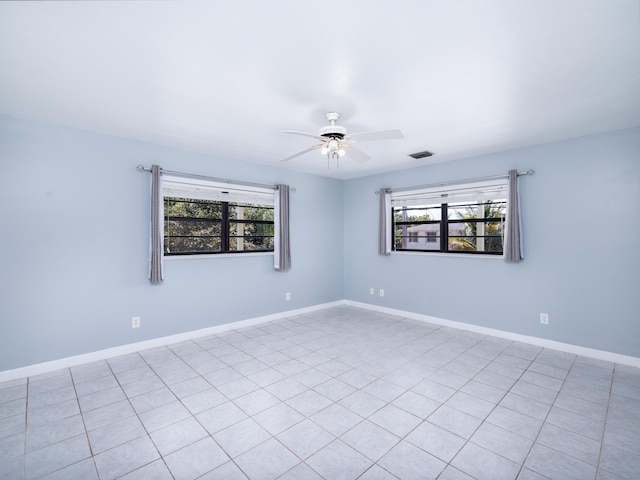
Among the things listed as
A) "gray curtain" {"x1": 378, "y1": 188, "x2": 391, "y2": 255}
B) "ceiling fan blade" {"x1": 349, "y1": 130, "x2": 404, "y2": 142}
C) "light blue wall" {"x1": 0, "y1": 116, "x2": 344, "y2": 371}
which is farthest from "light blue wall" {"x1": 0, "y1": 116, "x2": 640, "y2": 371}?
"ceiling fan blade" {"x1": 349, "y1": 130, "x2": 404, "y2": 142}

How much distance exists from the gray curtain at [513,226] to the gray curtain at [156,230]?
432 centimetres

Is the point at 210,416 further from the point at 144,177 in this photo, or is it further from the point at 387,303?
the point at 387,303

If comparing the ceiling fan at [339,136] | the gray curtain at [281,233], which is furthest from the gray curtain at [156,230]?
the ceiling fan at [339,136]

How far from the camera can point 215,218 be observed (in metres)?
4.30

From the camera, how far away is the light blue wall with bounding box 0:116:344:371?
9.49ft

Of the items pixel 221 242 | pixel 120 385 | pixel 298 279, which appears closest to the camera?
pixel 120 385

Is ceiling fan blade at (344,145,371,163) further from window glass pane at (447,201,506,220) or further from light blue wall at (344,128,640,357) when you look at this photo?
window glass pane at (447,201,506,220)

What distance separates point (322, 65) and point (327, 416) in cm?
252

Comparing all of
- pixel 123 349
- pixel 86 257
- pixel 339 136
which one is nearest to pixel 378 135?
pixel 339 136

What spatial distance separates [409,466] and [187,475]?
1287 mm

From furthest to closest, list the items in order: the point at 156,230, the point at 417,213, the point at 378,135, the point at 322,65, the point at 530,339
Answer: the point at 417,213 < the point at 530,339 < the point at 156,230 < the point at 378,135 < the point at 322,65

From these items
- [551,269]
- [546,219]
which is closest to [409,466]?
[551,269]

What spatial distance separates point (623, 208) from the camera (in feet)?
10.6

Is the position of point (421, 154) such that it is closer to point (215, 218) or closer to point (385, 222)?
point (385, 222)
